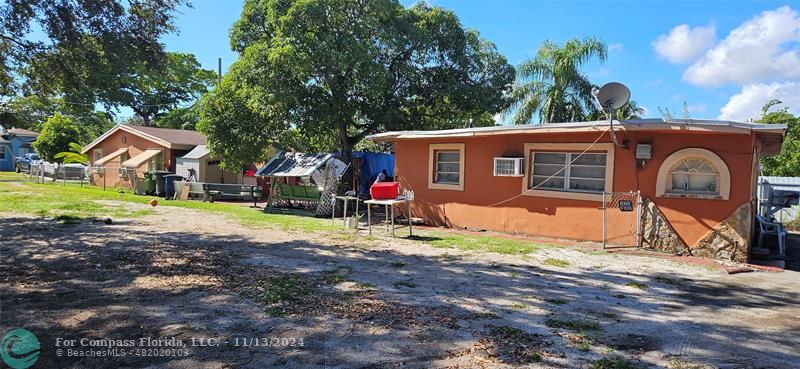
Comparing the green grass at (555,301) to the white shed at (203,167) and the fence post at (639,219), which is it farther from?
the white shed at (203,167)

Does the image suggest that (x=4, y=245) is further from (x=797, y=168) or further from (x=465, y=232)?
(x=797, y=168)

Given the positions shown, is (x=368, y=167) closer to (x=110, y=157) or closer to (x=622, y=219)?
Answer: (x=622, y=219)

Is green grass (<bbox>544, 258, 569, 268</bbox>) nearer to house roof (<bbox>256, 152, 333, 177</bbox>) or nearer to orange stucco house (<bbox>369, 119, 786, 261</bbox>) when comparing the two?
orange stucco house (<bbox>369, 119, 786, 261</bbox>)

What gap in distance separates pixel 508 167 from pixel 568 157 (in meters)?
→ 1.37

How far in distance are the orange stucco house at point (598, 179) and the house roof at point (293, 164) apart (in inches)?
114

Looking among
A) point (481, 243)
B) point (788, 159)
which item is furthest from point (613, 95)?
point (788, 159)

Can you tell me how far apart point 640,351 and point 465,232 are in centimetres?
783

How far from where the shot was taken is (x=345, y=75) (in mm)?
15523

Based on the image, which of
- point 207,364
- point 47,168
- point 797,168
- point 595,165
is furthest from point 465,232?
point 47,168

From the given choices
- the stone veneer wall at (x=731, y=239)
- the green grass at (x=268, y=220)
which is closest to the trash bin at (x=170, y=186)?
the green grass at (x=268, y=220)

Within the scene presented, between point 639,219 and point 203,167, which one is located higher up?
point 203,167

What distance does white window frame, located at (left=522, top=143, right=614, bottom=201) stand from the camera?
1032 cm

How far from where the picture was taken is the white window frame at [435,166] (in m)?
12.7

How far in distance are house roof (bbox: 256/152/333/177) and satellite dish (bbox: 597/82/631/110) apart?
27.9ft
